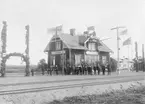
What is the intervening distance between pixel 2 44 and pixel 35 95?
62.7ft

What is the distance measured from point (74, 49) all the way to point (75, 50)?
336 mm

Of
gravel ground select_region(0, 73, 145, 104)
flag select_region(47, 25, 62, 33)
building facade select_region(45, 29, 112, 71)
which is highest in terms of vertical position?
flag select_region(47, 25, 62, 33)

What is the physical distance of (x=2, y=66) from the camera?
92.7 ft

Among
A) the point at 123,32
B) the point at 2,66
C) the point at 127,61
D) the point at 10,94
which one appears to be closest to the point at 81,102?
the point at 10,94

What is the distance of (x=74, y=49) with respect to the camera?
39.5 metres

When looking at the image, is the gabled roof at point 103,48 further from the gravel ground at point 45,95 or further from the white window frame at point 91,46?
the gravel ground at point 45,95

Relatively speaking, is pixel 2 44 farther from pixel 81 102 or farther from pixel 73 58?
pixel 81 102

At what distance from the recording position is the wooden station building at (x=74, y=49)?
3847cm

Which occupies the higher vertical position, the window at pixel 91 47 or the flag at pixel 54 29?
the flag at pixel 54 29

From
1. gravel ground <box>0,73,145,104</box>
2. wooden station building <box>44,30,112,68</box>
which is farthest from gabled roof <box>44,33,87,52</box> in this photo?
gravel ground <box>0,73,145,104</box>

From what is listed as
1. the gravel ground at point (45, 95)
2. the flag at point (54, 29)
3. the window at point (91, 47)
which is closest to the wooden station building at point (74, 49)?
the window at point (91, 47)

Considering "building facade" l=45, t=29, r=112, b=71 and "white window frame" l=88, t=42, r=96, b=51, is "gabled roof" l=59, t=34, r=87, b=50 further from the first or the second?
"white window frame" l=88, t=42, r=96, b=51

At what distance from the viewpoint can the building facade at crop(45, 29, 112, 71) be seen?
38.4m

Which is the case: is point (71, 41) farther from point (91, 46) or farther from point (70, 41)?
point (91, 46)
